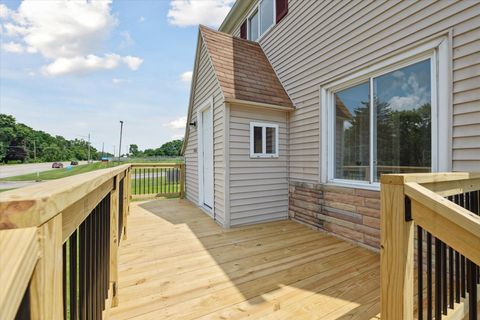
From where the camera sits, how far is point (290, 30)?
4426mm

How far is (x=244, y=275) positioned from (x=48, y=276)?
2205 mm

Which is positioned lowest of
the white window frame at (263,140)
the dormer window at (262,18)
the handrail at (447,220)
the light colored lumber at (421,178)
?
the handrail at (447,220)

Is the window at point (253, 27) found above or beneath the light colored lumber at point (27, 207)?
above

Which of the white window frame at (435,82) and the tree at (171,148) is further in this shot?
the tree at (171,148)

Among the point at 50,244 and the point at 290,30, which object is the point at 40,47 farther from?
the point at 50,244

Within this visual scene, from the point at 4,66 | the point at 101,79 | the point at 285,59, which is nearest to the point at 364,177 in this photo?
the point at 285,59

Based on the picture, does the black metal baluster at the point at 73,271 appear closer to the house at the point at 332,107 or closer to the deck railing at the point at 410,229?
the deck railing at the point at 410,229

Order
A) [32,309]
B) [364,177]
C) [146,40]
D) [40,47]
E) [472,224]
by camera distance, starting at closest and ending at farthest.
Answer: [32,309] → [472,224] → [364,177] → [146,40] → [40,47]

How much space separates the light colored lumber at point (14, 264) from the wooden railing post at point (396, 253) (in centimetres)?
126

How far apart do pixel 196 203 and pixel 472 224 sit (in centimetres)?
535

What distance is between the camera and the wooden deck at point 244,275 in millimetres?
1842

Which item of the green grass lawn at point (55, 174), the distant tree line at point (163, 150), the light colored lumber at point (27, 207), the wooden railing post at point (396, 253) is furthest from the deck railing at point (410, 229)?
the distant tree line at point (163, 150)

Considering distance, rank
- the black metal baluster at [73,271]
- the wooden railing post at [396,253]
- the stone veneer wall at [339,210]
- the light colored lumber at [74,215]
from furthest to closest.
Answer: the stone veneer wall at [339,210]
the wooden railing post at [396,253]
the black metal baluster at [73,271]
the light colored lumber at [74,215]

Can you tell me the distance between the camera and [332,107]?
367 cm
